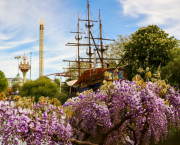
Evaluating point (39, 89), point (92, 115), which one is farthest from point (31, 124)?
point (39, 89)

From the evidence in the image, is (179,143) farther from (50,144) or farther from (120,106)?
(50,144)

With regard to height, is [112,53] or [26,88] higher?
[112,53]

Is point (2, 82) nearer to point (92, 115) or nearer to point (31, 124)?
point (92, 115)

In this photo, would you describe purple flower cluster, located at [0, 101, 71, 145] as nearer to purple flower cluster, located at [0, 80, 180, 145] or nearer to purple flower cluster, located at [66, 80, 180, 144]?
purple flower cluster, located at [0, 80, 180, 145]

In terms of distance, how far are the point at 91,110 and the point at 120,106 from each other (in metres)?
0.80

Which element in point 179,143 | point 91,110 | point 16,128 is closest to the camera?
point 16,128

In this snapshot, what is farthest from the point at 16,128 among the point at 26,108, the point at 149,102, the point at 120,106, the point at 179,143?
the point at 179,143

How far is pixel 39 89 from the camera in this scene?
3547cm

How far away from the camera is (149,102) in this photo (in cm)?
533

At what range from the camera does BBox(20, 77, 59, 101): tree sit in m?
35.3

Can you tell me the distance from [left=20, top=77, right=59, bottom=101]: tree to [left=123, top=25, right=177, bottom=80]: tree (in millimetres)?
14172

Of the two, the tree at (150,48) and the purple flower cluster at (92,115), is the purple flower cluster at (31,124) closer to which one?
the purple flower cluster at (92,115)

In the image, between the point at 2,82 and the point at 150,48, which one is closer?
the point at 150,48

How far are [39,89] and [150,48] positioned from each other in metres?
18.7
